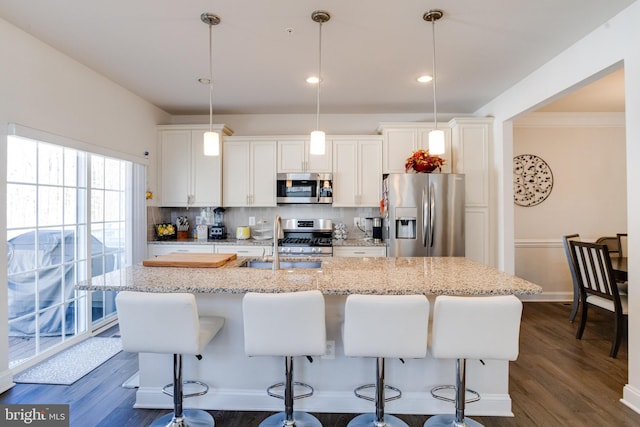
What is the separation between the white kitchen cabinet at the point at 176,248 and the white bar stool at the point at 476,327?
10.5 ft

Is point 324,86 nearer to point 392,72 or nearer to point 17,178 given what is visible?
point 392,72

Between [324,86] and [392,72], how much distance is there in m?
0.74

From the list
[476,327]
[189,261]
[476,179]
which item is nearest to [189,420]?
[189,261]

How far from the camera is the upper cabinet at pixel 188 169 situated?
451 centimetres

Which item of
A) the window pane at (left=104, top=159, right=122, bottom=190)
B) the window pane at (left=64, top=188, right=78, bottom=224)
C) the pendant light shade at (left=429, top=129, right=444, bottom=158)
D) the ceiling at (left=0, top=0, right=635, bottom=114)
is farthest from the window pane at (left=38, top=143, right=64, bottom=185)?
the pendant light shade at (left=429, top=129, right=444, bottom=158)

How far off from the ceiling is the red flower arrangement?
685 millimetres

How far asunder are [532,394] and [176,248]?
151 inches

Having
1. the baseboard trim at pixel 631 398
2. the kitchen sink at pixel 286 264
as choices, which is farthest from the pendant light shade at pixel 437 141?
the baseboard trim at pixel 631 398

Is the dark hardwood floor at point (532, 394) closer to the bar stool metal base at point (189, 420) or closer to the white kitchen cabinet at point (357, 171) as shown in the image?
the bar stool metal base at point (189, 420)

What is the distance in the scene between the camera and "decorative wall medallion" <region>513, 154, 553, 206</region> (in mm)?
4754

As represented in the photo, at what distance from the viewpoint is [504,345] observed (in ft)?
5.62

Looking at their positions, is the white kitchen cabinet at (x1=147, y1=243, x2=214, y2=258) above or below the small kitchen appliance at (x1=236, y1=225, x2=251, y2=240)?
below

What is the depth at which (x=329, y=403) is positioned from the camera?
2.21 meters

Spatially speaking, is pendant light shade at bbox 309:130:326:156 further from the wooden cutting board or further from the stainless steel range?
the stainless steel range
